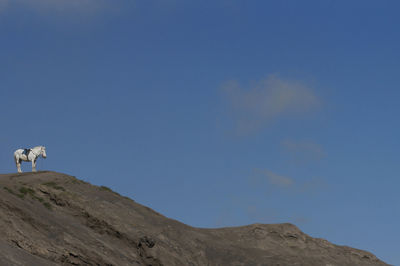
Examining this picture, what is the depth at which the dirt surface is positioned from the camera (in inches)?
1780

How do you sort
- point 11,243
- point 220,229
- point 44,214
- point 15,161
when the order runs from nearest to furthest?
1. point 11,243
2. point 44,214
3. point 15,161
4. point 220,229

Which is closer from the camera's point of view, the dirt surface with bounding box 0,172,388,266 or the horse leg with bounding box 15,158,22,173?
the dirt surface with bounding box 0,172,388,266

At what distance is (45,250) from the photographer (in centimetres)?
4403

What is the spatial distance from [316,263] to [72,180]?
2450cm

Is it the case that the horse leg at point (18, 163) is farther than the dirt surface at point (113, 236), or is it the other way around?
the horse leg at point (18, 163)

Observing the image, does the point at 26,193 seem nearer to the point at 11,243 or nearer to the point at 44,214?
the point at 44,214

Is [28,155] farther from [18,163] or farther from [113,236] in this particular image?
[113,236]

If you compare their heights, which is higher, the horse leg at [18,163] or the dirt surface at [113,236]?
the horse leg at [18,163]

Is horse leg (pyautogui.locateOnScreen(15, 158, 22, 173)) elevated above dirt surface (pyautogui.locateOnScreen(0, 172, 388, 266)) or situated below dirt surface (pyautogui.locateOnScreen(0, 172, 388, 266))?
above

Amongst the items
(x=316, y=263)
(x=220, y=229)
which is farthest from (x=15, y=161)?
(x=316, y=263)

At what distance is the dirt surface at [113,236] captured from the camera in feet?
148

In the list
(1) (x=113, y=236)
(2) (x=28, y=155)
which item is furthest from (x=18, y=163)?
(1) (x=113, y=236)

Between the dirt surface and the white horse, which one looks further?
the white horse

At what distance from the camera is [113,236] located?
5416 centimetres
